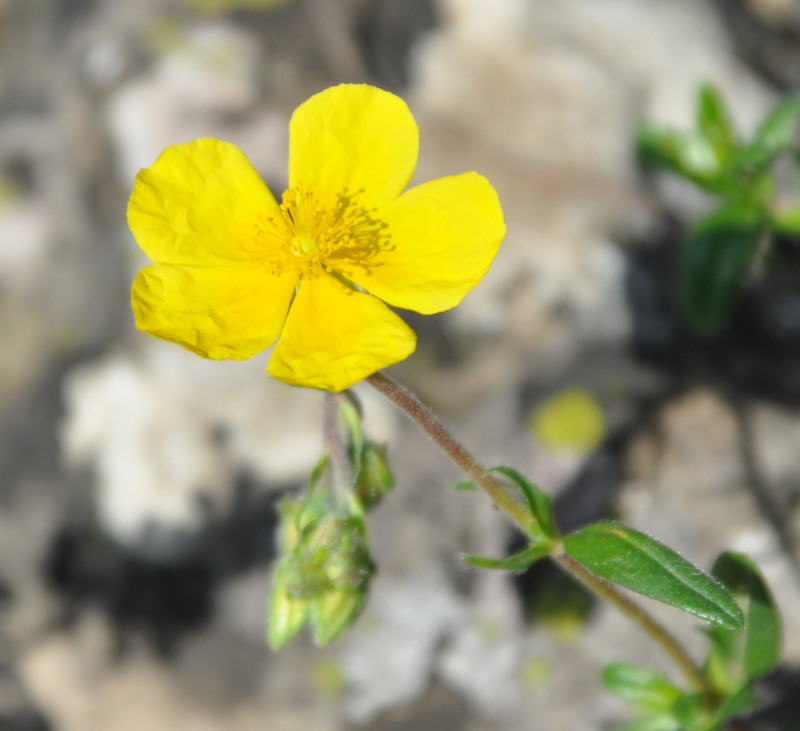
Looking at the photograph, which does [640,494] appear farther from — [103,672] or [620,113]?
[103,672]

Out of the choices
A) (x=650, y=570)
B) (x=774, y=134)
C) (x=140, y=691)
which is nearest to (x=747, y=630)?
(x=650, y=570)

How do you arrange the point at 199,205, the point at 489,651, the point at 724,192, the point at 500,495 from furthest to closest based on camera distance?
the point at 724,192 < the point at 489,651 < the point at 199,205 < the point at 500,495

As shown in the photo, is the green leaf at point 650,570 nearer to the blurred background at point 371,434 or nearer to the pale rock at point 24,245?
the blurred background at point 371,434

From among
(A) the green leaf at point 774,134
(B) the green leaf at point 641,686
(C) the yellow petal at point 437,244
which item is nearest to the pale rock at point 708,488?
(B) the green leaf at point 641,686

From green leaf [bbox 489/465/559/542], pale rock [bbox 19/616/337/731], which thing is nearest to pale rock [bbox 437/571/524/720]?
pale rock [bbox 19/616/337/731]

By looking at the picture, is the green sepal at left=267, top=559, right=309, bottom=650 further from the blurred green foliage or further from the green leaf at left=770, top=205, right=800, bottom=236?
the green leaf at left=770, top=205, right=800, bottom=236

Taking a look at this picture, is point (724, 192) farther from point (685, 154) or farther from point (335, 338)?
point (335, 338)

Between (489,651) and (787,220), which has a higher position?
(787,220)

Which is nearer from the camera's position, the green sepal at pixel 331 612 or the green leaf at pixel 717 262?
the green sepal at pixel 331 612
